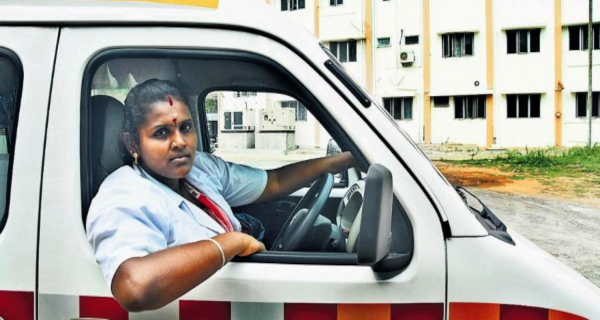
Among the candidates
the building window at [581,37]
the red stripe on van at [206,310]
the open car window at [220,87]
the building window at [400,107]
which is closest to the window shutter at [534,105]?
the building window at [581,37]

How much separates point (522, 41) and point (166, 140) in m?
25.8

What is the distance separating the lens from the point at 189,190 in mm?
1758

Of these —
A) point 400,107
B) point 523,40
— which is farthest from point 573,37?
point 400,107

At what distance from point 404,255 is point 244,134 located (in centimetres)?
115

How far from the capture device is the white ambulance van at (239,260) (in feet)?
4.90

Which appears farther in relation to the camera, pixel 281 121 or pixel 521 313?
pixel 281 121

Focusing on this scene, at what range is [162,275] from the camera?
4.44ft

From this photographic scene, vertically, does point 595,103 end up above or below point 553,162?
above

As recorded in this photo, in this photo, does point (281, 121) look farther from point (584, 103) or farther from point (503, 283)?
point (584, 103)

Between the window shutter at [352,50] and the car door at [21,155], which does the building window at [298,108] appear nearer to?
the car door at [21,155]

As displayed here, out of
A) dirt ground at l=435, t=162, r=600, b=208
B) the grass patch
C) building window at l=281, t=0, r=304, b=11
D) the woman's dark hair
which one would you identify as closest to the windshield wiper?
the woman's dark hair

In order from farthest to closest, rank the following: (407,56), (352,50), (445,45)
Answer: (352,50) < (407,56) < (445,45)

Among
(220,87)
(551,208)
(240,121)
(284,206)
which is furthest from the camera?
(551,208)

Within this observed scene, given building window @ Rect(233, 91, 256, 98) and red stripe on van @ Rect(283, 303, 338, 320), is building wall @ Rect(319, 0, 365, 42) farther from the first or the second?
red stripe on van @ Rect(283, 303, 338, 320)
